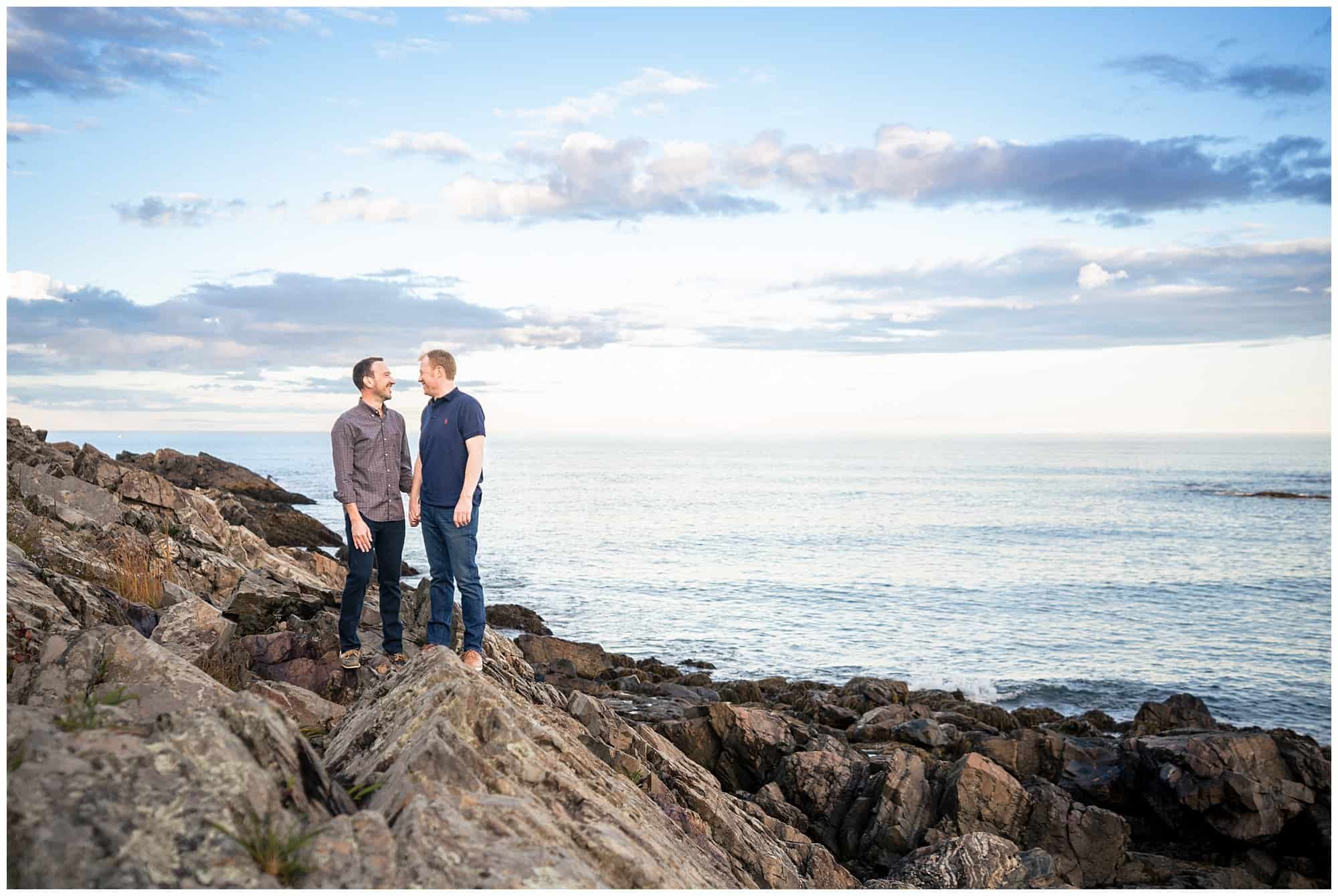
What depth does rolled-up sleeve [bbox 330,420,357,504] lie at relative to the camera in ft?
29.9

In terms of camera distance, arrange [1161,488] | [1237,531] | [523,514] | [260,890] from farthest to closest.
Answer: [1161,488] → [523,514] → [1237,531] → [260,890]

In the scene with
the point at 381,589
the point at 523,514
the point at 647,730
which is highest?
the point at 381,589

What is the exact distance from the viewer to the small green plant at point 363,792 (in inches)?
193

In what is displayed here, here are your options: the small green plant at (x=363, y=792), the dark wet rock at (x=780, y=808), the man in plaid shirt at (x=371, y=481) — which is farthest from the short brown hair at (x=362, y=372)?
the dark wet rock at (x=780, y=808)

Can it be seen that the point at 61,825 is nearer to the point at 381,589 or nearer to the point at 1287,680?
the point at 381,589

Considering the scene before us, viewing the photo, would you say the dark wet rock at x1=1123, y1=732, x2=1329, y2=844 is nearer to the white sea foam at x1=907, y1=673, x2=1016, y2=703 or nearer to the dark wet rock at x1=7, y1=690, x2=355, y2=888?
the white sea foam at x1=907, y1=673, x2=1016, y2=703

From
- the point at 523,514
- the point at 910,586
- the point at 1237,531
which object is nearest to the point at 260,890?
the point at 910,586

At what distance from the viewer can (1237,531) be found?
6022 centimetres

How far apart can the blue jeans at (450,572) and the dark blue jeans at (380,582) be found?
0.37 m

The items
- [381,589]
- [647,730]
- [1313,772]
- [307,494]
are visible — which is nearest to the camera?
[381,589]

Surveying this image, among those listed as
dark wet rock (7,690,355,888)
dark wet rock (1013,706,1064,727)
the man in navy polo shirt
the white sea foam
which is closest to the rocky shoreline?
dark wet rock (7,690,355,888)

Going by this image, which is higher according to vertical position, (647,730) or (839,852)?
(647,730)

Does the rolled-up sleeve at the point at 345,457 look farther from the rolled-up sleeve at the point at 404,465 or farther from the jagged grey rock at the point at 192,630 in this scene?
the jagged grey rock at the point at 192,630

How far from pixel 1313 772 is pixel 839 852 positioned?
7.33 meters
